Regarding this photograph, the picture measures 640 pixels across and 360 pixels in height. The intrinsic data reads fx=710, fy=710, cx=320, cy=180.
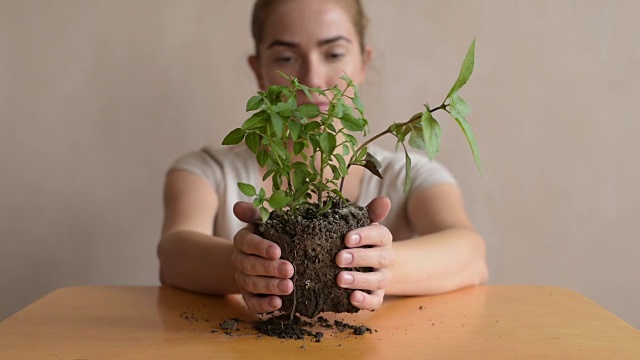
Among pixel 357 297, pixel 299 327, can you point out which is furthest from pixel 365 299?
pixel 299 327

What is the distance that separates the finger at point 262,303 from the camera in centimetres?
103

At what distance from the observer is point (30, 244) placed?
2127 mm

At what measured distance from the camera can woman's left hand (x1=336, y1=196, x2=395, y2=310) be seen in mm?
1018

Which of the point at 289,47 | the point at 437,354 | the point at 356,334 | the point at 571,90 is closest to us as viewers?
the point at 437,354

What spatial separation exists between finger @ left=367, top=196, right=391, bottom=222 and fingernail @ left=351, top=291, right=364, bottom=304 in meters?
0.13

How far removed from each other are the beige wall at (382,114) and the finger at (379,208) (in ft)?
3.16

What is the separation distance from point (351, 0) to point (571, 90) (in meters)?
0.71

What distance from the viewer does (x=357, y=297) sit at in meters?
1.03

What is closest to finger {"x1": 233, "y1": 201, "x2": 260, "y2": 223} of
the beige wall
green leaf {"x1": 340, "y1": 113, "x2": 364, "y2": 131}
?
green leaf {"x1": 340, "y1": 113, "x2": 364, "y2": 131}

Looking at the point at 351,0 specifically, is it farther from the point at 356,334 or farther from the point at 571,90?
the point at 356,334

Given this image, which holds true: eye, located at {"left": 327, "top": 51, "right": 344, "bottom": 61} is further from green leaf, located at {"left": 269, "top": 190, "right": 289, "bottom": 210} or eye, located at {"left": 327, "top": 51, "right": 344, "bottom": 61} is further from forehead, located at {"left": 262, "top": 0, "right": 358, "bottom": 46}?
green leaf, located at {"left": 269, "top": 190, "right": 289, "bottom": 210}

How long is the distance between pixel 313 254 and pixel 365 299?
0.35 ft

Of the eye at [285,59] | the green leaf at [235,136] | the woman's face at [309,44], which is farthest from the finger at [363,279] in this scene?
the eye at [285,59]

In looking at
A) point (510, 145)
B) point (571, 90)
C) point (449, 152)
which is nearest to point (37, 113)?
point (449, 152)
